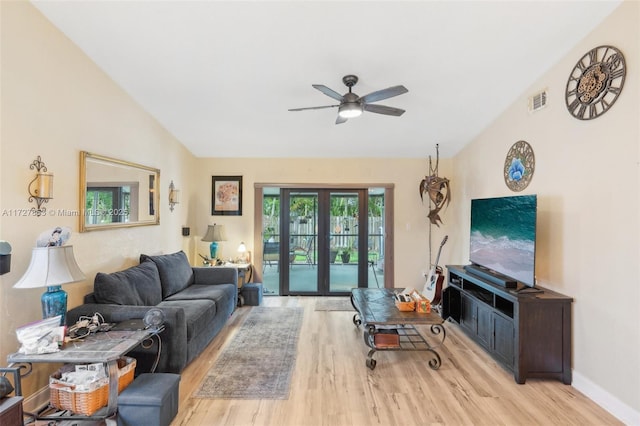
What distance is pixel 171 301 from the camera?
3406 millimetres

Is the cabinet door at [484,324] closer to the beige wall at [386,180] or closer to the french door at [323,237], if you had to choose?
the beige wall at [386,180]

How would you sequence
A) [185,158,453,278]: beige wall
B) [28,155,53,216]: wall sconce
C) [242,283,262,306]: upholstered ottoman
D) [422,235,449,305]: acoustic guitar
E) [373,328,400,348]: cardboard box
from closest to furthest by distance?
1. [28,155,53,216]: wall sconce
2. [373,328,400,348]: cardboard box
3. [422,235,449,305]: acoustic guitar
4. [242,283,262,306]: upholstered ottoman
5. [185,158,453,278]: beige wall

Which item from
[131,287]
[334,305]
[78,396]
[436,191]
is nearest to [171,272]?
[131,287]

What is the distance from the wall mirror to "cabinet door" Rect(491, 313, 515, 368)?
13.4 ft

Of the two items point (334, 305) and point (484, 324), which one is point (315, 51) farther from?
point (334, 305)

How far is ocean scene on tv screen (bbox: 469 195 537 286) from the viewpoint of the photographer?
2801 millimetres

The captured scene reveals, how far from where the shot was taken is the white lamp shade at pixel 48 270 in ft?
6.64

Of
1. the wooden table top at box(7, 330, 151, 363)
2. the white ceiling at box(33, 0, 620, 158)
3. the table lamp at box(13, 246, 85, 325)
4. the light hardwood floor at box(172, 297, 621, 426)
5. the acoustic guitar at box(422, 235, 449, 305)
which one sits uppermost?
the white ceiling at box(33, 0, 620, 158)

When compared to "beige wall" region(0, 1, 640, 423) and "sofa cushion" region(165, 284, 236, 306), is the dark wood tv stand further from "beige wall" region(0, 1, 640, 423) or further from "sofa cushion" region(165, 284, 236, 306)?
"sofa cushion" region(165, 284, 236, 306)

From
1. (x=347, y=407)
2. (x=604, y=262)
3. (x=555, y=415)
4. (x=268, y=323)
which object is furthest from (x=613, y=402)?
(x=268, y=323)

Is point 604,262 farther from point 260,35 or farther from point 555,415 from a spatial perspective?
point 260,35

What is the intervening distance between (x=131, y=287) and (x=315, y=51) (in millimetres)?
2856

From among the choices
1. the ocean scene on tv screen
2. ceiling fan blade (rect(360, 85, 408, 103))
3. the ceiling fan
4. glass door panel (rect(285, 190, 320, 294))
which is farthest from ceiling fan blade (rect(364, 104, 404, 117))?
glass door panel (rect(285, 190, 320, 294))

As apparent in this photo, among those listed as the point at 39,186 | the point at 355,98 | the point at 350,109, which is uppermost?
the point at 355,98
